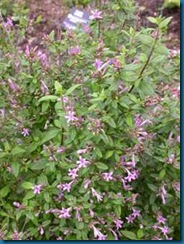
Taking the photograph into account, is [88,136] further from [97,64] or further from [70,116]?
[97,64]

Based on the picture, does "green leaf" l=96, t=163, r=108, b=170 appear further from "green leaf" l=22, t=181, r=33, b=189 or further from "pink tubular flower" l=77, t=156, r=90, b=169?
"green leaf" l=22, t=181, r=33, b=189

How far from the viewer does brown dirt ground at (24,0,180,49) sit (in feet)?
14.0

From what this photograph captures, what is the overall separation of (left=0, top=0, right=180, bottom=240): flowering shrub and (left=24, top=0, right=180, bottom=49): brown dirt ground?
1969 mm

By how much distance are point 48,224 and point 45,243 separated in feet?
0.27

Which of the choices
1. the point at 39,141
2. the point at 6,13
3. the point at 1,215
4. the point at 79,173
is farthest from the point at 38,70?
the point at 6,13

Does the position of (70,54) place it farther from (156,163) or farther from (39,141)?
(156,163)

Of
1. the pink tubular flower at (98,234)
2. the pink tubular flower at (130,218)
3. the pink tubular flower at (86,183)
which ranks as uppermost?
the pink tubular flower at (86,183)

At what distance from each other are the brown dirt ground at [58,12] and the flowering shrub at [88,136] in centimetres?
197

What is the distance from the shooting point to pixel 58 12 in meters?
4.31

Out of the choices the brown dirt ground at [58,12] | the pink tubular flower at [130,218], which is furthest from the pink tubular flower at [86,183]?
the brown dirt ground at [58,12]

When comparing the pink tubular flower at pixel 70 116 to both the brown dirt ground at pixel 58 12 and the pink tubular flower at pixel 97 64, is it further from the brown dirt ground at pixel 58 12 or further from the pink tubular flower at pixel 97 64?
the brown dirt ground at pixel 58 12

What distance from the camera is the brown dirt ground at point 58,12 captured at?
4270 mm

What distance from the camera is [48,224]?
215 cm

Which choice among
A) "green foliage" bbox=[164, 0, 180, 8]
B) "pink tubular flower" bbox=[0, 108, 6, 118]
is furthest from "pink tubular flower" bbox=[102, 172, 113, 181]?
"green foliage" bbox=[164, 0, 180, 8]
